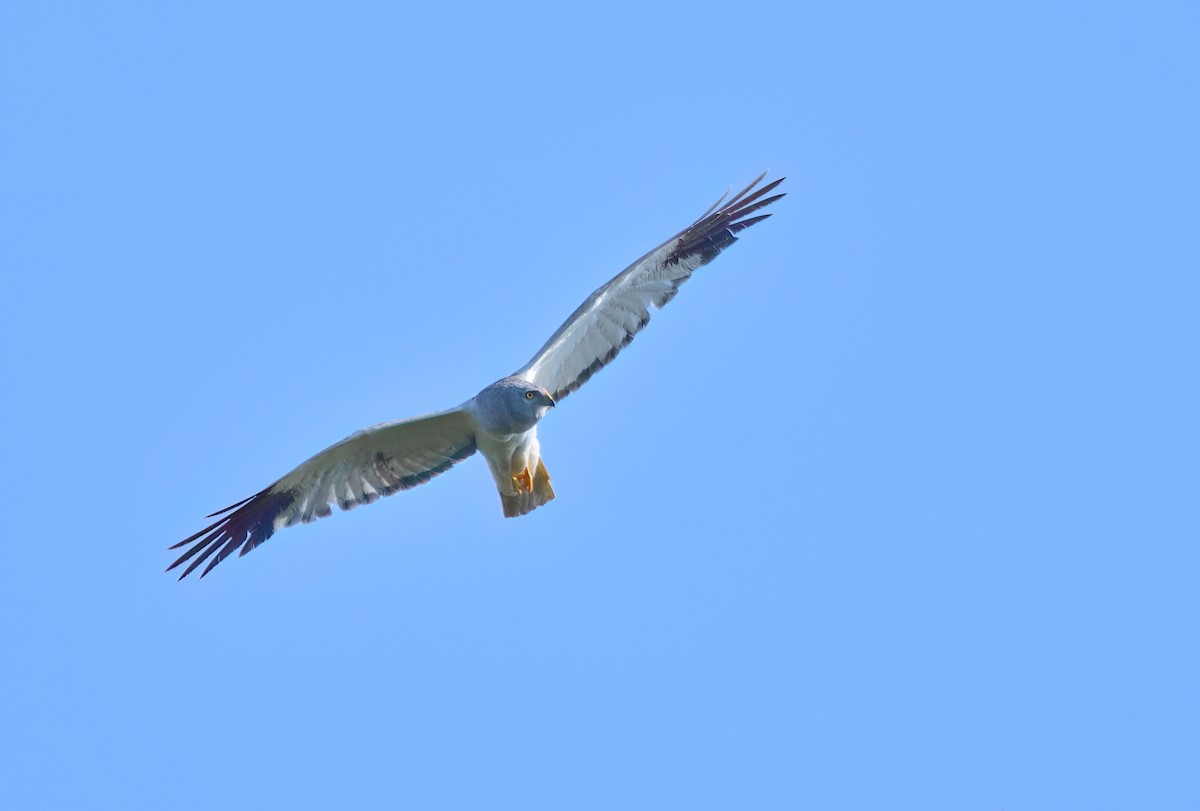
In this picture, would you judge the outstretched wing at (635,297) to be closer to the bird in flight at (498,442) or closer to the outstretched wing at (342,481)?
the bird in flight at (498,442)

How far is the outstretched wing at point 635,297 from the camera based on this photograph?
43.3 feet

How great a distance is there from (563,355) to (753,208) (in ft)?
7.56

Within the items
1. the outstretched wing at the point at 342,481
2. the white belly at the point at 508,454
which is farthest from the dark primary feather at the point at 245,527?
the white belly at the point at 508,454

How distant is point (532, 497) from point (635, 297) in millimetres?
2057

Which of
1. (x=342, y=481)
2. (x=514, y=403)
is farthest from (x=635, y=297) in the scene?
(x=342, y=481)

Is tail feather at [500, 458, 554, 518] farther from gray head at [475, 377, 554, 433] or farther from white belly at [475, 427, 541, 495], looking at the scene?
gray head at [475, 377, 554, 433]

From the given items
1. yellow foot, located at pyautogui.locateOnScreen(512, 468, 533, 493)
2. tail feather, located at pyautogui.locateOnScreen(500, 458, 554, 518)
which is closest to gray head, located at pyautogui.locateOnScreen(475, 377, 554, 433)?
yellow foot, located at pyautogui.locateOnScreen(512, 468, 533, 493)

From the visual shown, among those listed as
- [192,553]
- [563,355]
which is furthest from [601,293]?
[192,553]

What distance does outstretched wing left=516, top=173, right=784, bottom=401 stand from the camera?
43.3ft

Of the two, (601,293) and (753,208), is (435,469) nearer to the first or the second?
(601,293)

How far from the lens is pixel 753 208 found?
45.0 ft

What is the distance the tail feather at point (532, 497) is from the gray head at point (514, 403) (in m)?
0.92

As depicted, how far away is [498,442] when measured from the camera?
12797mm

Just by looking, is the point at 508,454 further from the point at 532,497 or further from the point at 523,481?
the point at 532,497
